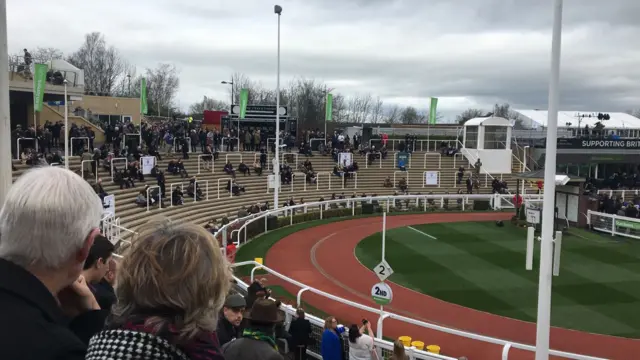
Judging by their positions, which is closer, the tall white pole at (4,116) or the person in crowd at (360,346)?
the tall white pole at (4,116)

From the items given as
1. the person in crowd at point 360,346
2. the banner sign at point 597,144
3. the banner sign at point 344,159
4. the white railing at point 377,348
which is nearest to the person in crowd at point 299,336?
the white railing at point 377,348

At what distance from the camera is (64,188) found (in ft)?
6.66

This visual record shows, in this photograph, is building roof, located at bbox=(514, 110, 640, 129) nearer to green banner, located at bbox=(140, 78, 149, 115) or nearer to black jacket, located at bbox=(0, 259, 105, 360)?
green banner, located at bbox=(140, 78, 149, 115)

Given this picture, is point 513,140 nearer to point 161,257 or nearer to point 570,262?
point 570,262

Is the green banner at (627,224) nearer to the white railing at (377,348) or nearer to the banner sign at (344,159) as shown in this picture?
the banner sign at (344,159)

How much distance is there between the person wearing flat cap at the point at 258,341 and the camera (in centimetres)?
289

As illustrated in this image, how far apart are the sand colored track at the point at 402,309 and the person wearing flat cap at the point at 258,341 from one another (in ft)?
30.6

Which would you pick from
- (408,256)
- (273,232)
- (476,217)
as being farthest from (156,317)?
(476,217)

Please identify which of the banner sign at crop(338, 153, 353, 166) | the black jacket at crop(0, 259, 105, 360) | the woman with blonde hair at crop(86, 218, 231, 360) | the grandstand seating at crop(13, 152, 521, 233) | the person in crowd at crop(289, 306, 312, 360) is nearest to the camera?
the black jacket at crop(0, 259, 105, 360)

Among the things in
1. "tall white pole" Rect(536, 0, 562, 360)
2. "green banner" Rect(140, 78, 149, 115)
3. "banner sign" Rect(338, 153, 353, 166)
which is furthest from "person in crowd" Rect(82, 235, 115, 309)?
"banner sign" Rect(338, 153, 353, 166)

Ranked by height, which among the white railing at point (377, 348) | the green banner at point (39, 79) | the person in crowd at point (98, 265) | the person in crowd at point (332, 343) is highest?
the green banner at point (39, 79)

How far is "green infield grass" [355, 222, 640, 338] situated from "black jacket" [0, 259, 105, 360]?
14485 millimetres

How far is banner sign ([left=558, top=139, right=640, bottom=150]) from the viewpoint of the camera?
4631 cm

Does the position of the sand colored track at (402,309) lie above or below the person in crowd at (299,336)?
below
